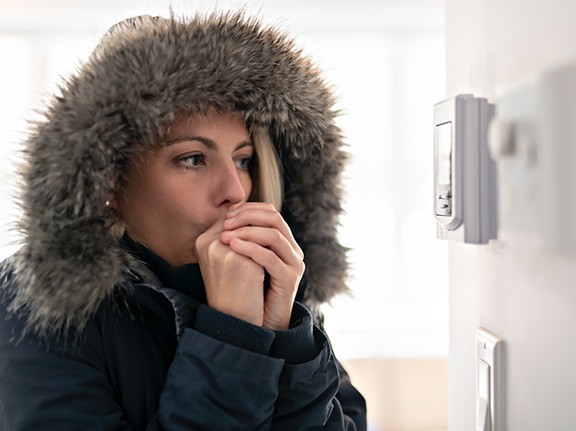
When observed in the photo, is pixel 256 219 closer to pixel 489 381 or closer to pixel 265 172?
pixel 265 172

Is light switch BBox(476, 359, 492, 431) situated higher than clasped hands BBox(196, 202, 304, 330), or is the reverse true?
clasped hands BBox(196, 202, 304, 330)

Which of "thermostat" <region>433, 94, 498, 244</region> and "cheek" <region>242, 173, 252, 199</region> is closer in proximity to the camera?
"thermostat" <region>433, 94, 498, 244</region>

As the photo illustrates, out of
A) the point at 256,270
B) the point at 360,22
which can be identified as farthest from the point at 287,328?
the point at 360,22

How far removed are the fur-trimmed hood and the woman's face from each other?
33mm

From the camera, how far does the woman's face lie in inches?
41.2

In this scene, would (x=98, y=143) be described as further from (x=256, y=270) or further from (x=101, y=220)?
(x=256, y=270)

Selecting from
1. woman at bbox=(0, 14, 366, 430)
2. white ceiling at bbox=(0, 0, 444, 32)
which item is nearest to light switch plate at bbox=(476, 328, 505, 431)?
woman at bbox=(0, 14, 366, 430)

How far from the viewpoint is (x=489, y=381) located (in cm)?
88

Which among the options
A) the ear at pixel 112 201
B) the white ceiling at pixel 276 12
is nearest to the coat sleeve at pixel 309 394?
the ear at pixel 112 201

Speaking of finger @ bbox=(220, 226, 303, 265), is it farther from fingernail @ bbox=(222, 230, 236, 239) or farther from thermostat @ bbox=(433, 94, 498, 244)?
thermostat @ bbox=(433, 94, 498, 244)

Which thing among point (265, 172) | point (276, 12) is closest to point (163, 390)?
point (265, 172)

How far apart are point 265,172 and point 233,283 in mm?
242

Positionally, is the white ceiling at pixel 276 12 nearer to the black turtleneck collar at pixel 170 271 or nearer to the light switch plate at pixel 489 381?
the black turtleneck collar at pixel 170 271

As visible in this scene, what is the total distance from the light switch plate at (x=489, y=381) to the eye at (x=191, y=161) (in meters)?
0.47
